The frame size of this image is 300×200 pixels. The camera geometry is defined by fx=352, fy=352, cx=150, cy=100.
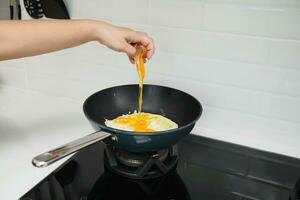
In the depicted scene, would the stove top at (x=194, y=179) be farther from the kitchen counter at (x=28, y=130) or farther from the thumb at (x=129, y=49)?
the thumb at (x=129, y=49)

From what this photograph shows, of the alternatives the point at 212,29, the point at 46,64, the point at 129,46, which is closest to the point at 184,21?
the point at 212,29

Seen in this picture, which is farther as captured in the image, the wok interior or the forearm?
the wok interior

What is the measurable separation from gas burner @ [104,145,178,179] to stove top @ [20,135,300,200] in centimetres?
1

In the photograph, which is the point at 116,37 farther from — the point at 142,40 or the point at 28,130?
the point at 28,130

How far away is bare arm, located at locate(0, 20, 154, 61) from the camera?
72 centimetres

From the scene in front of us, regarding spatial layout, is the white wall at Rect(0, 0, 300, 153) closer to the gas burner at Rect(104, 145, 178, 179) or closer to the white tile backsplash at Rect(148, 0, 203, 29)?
the white tile backsplash at Rect(148, 0, 203, 29)

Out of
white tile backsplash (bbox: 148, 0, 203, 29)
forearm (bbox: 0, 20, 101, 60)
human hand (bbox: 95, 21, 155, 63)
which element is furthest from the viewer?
white tile backsplash (bbox: 148, 0, 203, 29)

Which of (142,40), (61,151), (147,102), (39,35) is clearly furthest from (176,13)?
(61,151)

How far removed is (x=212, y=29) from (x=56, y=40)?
40cm

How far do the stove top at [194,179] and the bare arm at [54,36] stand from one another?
0.29 m

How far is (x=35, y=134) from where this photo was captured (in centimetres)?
98

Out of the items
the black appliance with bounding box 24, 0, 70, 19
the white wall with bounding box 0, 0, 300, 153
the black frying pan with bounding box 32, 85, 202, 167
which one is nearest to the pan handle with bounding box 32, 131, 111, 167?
the black frying pan with bounding box 32, 85, 202, 167

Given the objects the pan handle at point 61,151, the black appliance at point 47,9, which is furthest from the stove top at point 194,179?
the black appliance at point 47,9

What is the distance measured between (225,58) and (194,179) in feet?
1.08
